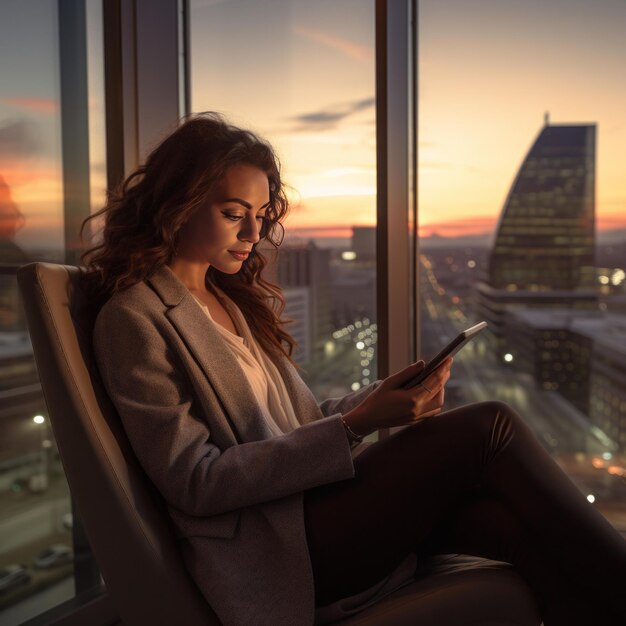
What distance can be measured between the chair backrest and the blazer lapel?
191 mm

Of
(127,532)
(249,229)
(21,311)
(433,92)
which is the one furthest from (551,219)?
(127,532)

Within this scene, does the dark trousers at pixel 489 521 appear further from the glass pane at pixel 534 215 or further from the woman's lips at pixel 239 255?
the glass pane at pixel 534 215

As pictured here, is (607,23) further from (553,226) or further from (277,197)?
(277,197)

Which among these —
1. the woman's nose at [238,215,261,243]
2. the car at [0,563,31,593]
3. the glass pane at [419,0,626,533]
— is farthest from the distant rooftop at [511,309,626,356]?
the car at [0,563,31,593]

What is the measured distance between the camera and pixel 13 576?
1.98m

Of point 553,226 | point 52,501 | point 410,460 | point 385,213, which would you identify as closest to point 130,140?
point 385,213

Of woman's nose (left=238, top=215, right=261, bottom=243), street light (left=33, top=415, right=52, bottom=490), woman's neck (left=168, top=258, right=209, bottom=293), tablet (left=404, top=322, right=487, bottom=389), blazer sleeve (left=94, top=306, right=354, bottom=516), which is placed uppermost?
woman's nose (left=238, top=215, right=261, bottom=243)

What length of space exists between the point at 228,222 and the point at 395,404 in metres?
0.51

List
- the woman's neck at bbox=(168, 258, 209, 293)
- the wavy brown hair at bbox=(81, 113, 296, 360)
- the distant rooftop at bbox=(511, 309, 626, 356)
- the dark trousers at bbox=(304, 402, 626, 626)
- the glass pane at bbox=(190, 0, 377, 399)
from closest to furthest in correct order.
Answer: the dark trousers at bbox=(304, 402, 626, 626) < the wavy brown hair at bbox=(81, 113, 296, 360) < the woman's neck at bbox=(168, 258, 209, 293) < the distant rooftop at bbox=(511, 309, 626, 356) < the glass pane at bbox=(190, 0, 377, 399)

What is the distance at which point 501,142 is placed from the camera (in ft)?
8.13

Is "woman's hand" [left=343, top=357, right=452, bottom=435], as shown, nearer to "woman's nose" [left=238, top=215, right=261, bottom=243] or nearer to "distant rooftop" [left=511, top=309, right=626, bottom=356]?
"woman's nose" [left=238, top=215, right=261, bottom=243]

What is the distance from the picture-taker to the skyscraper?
7.95 ft

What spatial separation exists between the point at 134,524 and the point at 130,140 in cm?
148

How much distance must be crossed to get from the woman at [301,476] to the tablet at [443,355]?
0.06ft
